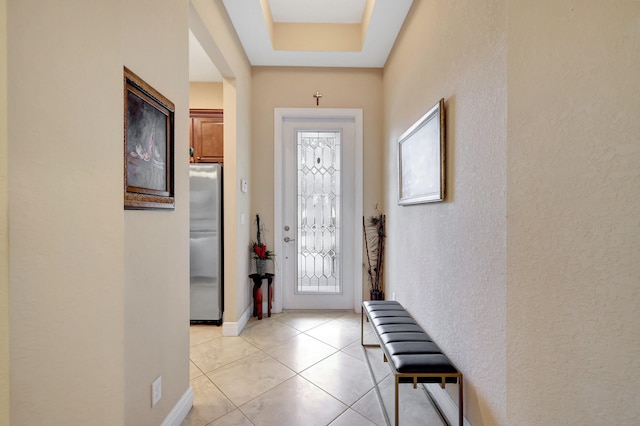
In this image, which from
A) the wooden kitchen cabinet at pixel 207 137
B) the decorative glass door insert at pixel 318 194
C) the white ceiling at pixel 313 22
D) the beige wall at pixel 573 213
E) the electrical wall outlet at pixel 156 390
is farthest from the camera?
the wooden kitchen cabinet at pixel 207 137

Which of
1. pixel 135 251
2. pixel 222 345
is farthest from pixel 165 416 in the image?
pixel 222 345

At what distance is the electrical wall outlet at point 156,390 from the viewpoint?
1399 millimetres

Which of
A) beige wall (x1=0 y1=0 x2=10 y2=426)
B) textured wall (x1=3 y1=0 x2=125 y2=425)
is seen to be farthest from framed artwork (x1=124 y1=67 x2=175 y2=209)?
beige wall (x1=0 y1=0 x2=10 y2=426)

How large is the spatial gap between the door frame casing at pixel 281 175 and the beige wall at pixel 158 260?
1.63 m

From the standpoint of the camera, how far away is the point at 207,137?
360 centimetres

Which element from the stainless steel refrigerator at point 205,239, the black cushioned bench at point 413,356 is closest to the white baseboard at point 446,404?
the black cushioned bench at point 413,356

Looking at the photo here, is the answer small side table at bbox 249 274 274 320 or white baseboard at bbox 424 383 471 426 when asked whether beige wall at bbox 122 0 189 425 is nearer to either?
small side table at bbox 249 274 274 320

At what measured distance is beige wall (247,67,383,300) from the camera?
3.38m

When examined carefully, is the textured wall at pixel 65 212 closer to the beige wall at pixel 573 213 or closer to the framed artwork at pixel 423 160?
the beige wall at pixel 573 213

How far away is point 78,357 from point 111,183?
521mm

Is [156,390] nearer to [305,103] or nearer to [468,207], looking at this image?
[468,207]

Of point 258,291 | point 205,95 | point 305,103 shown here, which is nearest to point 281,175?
point 305,103

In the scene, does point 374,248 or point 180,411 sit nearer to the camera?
point 180,411

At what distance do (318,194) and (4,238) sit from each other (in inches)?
116
